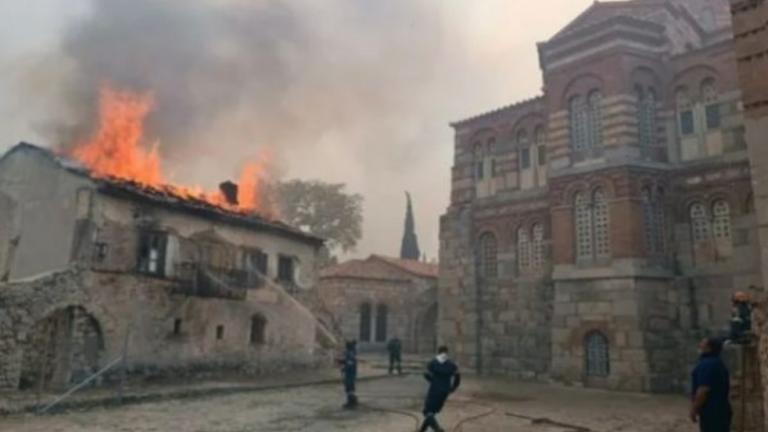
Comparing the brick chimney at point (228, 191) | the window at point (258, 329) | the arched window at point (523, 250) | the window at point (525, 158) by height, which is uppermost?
the window at point (525, 158)

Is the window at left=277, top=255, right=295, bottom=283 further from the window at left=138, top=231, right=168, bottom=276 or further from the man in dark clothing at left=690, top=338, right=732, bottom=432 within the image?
the man in dark clothing at left=690, top=338, right=732, bottom=432

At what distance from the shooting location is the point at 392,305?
3981 cm

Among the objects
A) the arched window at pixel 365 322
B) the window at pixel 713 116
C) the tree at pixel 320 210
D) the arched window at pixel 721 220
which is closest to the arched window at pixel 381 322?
the arched window at pixel 365 322

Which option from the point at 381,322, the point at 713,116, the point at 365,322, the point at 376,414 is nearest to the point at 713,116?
the point at 713,116

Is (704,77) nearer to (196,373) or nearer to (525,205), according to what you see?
(525,205)

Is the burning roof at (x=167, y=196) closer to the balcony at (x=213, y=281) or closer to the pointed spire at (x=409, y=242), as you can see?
the balcony at (x=213, y=281)

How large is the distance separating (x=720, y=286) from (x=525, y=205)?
7.61 meters

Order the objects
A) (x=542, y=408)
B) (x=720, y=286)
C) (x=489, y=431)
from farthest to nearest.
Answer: (x=720, y=286) → (x=542, y=408) → (x=489, y=431)

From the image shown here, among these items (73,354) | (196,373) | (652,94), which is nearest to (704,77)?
(652,94)

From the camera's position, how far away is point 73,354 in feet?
56.1

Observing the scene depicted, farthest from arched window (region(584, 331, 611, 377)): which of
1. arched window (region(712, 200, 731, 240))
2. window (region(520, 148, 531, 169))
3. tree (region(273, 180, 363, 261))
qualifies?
tree (region(273, 180, 363, 261))

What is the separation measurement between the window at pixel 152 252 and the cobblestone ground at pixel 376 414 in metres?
5.61

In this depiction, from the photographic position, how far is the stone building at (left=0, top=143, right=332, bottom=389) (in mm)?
16781

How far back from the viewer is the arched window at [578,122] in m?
21.8
